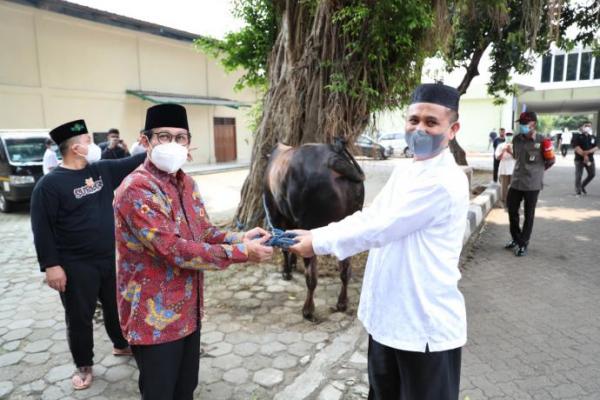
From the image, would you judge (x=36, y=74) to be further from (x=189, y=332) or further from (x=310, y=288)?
(x=189, y=332)

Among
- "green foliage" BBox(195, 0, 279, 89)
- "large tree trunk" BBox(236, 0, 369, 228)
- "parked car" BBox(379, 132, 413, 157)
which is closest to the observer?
"large tree trunk" BBox(236, 0, 369, 228)

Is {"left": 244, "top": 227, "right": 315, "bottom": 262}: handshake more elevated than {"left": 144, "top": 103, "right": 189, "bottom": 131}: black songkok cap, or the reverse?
{"left": 144, "top": 103, "right": 189, "bottom": 131}: black songkok cap

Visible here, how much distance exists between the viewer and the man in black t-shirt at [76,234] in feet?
8.97

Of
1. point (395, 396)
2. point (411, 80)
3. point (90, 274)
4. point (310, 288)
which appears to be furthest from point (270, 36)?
point (395, 396)

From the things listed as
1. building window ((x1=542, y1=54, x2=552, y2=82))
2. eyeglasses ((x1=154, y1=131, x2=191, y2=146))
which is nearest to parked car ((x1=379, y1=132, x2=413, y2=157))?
building window ((x1=542, y1=54, x2=552, y2=82))

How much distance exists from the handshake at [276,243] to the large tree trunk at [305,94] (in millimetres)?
3773

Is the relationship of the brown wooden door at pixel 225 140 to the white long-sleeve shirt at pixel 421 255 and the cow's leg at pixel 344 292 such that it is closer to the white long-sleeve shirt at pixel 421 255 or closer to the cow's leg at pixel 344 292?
the cow's leg at pixel 344 292

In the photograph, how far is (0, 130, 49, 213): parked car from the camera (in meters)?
9.02

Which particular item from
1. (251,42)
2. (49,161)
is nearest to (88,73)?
(49,161)

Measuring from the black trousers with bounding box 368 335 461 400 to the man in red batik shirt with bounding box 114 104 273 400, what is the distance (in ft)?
2.54

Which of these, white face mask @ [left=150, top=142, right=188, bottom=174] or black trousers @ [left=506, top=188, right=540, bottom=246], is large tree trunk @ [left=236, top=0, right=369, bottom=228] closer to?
black trousers @ [left=506, top=188, right=540, bottom=246]

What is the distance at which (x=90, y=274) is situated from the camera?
9.59 feet

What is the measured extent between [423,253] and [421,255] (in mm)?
12

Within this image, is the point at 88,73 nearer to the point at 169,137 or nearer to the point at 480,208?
the point at 480,208
